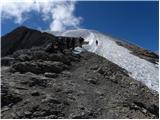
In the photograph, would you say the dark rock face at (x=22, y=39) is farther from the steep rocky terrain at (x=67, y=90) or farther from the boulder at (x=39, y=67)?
the boulder at (x=39, y=67)

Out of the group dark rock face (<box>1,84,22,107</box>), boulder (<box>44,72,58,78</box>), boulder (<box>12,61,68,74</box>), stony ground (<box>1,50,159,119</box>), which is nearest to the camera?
stony ground (<box>1,50,159,119</box>)

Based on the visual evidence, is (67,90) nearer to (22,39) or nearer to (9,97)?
(9,97)

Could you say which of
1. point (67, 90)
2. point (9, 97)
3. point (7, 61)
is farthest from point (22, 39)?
point (9, 97)

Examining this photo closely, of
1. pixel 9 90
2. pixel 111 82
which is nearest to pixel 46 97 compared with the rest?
pixel 9 90

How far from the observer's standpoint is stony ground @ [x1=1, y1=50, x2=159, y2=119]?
15.1 m

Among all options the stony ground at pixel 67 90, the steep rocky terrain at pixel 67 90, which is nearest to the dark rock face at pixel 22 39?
the steep rocky terrain at pixel 67 90

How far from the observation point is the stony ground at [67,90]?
593 inches

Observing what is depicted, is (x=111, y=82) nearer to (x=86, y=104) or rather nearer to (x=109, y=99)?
(x=109, y=99)

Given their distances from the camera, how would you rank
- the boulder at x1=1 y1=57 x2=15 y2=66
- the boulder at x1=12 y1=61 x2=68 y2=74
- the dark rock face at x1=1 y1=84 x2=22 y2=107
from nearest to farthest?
the dark rock face at x1=1 y1=84 x2=22 y2=107 → the boulder at x1=12 y1=61 x2=68 y2=74 → the boulder at x1=1 y1=57 x2=15 y2=66

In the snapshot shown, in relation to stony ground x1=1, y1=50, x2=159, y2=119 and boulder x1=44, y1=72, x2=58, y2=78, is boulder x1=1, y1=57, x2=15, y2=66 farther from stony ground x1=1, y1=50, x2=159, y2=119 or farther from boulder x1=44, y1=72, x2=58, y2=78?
boulder x1=44, y1=72, x2=58, y2=78

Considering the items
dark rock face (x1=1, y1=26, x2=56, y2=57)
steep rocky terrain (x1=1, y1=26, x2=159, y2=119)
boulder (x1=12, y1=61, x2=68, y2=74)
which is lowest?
steep rocky terrain (x1=1, y1=26, x2=159, y2=119)

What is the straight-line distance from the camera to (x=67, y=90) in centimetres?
1731

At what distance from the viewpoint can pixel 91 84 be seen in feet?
63.0

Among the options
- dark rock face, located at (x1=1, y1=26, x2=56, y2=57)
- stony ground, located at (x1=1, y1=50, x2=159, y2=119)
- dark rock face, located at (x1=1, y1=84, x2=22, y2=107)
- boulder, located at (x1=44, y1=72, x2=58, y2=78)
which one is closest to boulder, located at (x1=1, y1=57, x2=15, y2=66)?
stony ground, located at (x1=1, y1=50, x2=159, y2=119)
